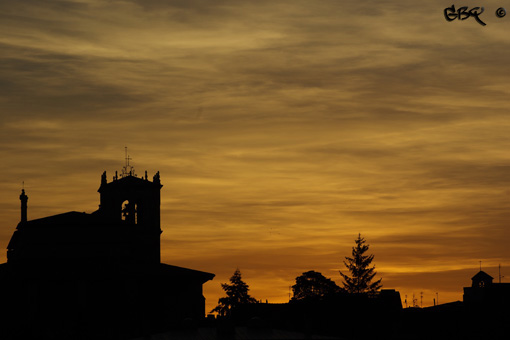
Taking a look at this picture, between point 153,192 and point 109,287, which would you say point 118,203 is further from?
point 109,287

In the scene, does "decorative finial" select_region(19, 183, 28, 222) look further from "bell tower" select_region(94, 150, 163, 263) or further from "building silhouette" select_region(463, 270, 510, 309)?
"building silhouette" select_region(463, 270, 510, 309)

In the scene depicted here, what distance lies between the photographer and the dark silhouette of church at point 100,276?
90.9 m

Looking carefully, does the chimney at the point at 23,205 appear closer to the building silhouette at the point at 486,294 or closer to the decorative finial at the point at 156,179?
the decorative finial at the point at 156,179

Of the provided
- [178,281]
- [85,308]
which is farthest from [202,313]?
[85,308]

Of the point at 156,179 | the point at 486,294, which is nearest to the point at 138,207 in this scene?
the point at 156,179

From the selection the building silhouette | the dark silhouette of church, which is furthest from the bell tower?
the building silhouette

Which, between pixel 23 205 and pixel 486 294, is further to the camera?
pixel 486 294

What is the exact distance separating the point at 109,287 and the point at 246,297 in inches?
2712

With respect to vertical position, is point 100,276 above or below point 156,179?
below

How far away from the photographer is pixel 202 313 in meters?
99.2

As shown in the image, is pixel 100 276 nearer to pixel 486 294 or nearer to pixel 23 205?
pixel 23 205

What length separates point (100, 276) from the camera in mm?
94438

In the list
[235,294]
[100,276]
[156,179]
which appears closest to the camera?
[100,276]

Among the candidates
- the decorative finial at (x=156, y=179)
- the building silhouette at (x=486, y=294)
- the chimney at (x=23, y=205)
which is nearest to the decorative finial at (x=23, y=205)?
the chimney at (x=23, y=205)
